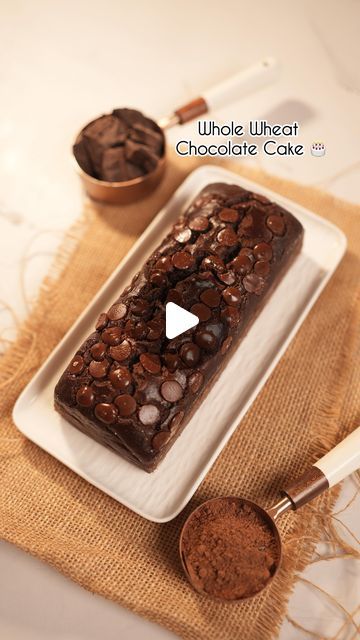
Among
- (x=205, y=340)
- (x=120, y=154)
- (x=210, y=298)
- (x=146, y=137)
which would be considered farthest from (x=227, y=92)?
(x=205, y=340)

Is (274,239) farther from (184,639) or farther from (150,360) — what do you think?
(184,639)

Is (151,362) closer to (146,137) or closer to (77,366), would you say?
(77,366)

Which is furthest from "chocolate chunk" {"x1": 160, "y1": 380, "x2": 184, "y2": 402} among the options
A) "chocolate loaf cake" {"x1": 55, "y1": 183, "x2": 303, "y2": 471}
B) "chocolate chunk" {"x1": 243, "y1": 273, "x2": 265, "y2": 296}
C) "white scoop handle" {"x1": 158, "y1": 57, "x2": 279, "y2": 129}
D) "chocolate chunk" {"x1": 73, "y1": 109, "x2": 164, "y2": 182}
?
"white scoop handle" {"x1": 158, "y1": 57, "x2": 279, "y2": 129}

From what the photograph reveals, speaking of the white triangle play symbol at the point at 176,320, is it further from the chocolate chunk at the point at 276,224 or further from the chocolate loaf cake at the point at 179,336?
the chocolate chunk at the point at 276,224

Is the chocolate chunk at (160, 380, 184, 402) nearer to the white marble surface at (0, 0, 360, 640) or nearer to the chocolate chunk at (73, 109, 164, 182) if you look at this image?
the white marble surface at (0, 0, 360, 640)

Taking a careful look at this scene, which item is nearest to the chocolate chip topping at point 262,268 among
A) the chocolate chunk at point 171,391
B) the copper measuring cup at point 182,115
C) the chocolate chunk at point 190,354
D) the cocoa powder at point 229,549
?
the chocolate chunk at point 190,354

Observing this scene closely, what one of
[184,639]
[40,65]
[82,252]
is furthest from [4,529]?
[40,65]
